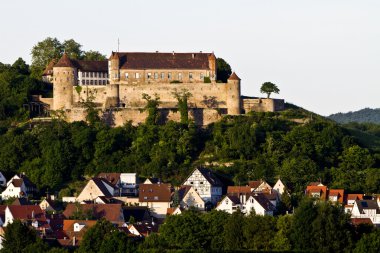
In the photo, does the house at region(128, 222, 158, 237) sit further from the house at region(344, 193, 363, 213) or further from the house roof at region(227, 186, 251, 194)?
the house at region(344, 193, 363, 213)

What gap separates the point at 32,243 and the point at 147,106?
26056 millimetres

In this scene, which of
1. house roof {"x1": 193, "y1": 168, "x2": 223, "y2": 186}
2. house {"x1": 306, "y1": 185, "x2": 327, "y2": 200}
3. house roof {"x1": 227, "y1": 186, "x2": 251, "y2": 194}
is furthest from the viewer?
house roof {"x1": 193, "y1": 168, "x2": 223, "y2": 186}

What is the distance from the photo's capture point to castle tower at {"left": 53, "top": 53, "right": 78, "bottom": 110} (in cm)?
9262

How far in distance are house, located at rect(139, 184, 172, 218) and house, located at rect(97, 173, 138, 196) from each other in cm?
254

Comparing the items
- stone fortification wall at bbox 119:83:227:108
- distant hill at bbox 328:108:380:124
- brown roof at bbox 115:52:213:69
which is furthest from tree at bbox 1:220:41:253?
distant hill at bbox 328:108:380:124

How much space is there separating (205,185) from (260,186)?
126 inches

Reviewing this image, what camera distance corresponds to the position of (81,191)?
83.0m

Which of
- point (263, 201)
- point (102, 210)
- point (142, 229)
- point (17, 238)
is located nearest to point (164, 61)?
point (263, 201)

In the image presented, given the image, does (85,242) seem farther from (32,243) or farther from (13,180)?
(13,180)

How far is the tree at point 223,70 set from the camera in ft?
315

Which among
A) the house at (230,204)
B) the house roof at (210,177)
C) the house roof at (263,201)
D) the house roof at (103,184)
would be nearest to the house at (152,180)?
the house roof at (103,184)

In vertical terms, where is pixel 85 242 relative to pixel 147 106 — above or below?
below

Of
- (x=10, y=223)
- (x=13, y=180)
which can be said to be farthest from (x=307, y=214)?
(x=13, y=180)

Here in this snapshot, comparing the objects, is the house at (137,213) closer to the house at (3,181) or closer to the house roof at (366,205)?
the house at (3,181)
